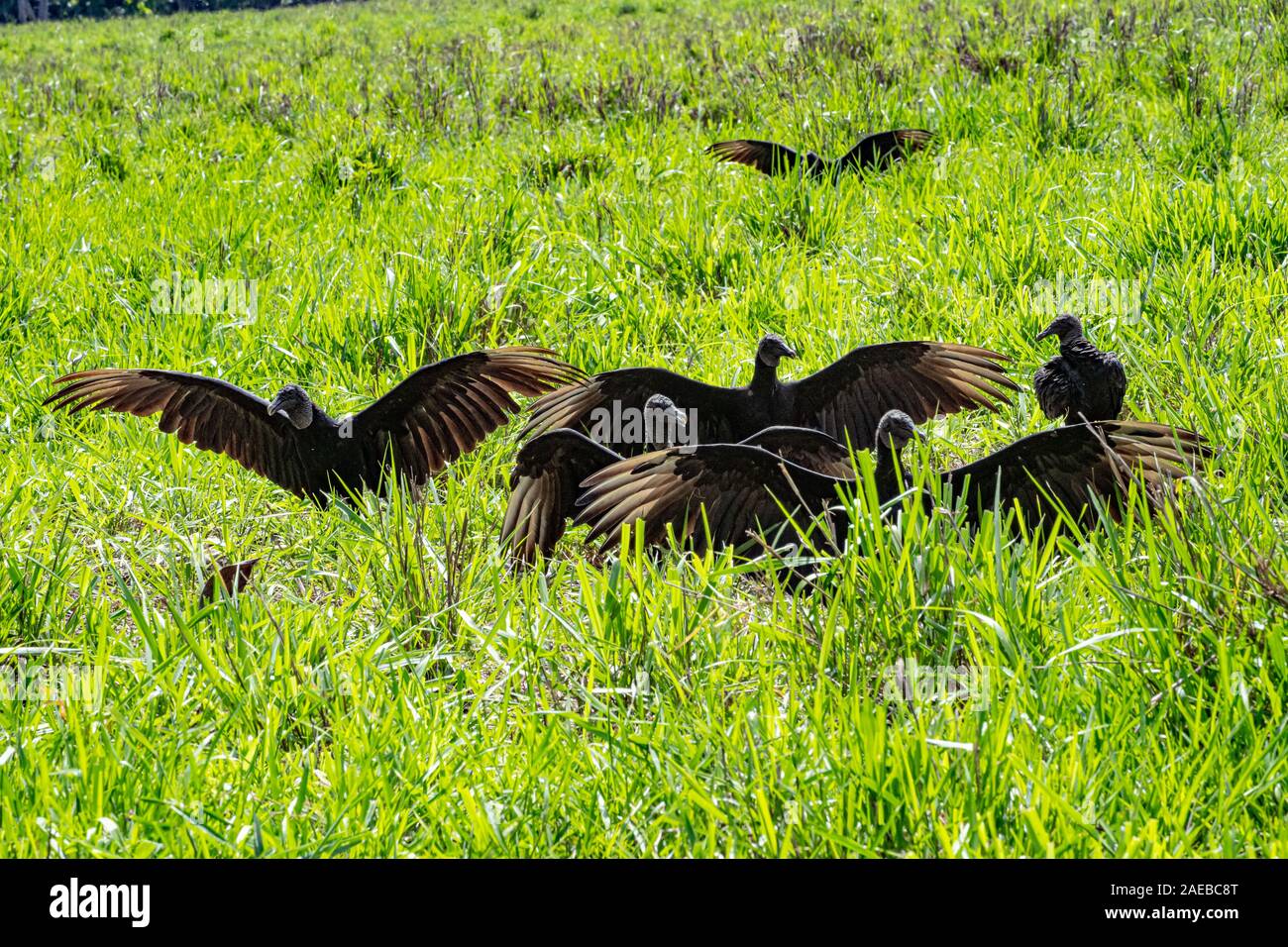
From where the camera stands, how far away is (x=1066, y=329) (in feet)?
11.2

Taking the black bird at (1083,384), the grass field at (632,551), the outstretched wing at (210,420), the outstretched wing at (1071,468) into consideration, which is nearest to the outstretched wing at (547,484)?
the grass field at (632,551)

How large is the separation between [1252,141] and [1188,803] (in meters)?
4.94

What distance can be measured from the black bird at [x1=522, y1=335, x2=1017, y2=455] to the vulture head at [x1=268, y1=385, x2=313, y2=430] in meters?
0.62

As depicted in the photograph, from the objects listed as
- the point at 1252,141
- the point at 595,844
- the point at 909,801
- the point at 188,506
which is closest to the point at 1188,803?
the point at 909,801

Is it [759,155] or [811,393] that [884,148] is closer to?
[759,155]

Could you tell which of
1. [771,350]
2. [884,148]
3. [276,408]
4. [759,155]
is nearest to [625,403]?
[771,350]

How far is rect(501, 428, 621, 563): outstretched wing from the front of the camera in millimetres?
2934

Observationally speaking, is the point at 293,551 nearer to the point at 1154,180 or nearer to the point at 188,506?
the point at 188,506

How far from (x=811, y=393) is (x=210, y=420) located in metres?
1.78

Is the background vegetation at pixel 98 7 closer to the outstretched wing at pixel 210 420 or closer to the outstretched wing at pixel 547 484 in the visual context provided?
the outstretched wing at pixel 210 420

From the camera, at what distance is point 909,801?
175 centimetres

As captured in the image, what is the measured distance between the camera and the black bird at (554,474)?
2934 millimetres

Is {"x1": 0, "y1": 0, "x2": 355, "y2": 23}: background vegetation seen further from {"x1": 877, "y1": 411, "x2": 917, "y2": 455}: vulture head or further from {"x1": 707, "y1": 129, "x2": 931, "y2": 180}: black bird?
{"x1": 877, "y1": 411, "x2": 917, "y2": 455}: vulture head

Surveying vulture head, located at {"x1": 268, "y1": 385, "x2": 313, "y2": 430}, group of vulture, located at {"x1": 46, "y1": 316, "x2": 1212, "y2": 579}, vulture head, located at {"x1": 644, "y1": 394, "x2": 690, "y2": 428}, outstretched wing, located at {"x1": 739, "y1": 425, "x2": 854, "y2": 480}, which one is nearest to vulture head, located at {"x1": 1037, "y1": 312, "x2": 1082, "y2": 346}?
group of vulture, located at {"x1": 46, "y1": 316, "x2": 1212, "y2": 579}
